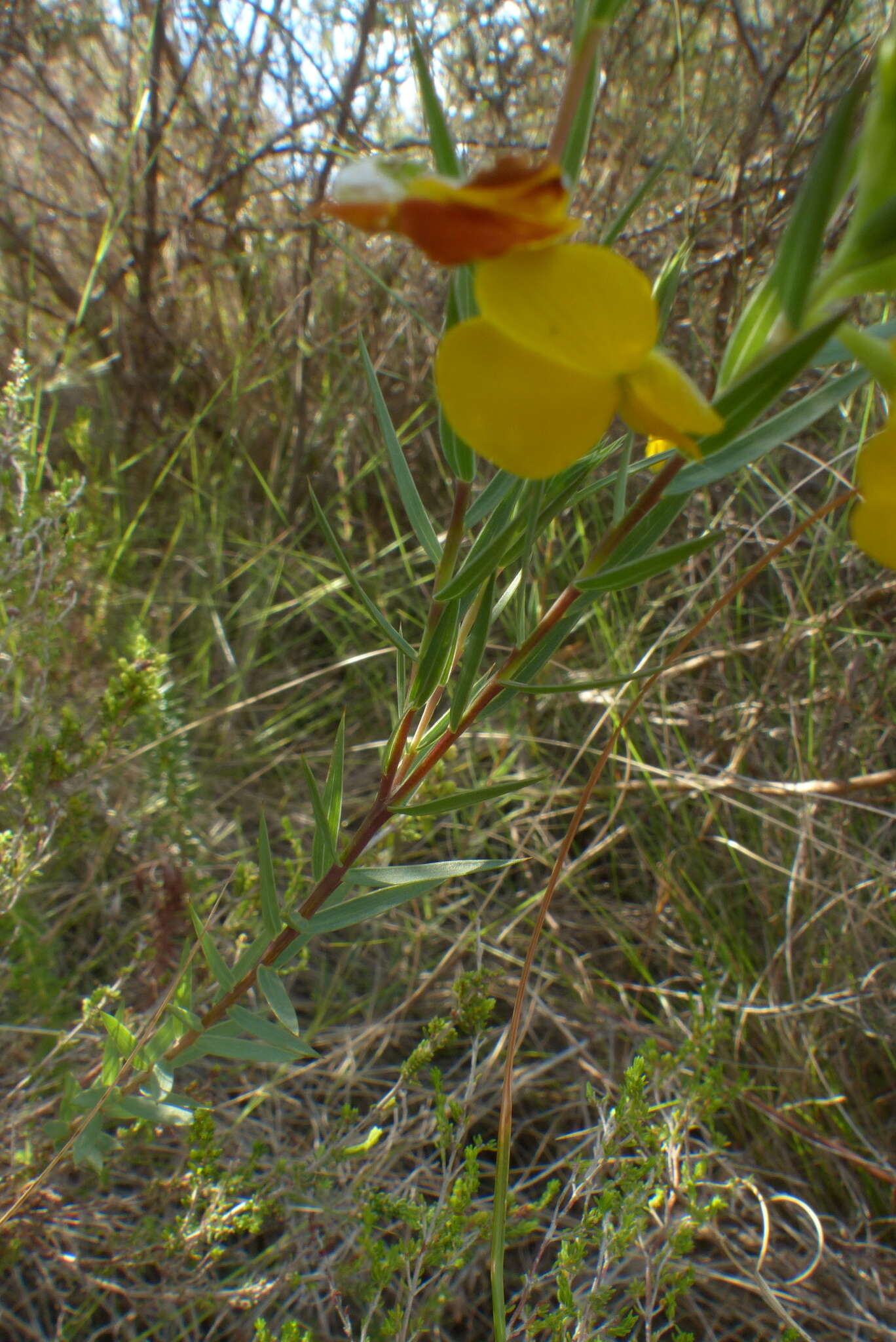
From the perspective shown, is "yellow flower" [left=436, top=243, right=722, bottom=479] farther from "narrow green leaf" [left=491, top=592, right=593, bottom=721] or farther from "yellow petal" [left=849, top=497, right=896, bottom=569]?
"narrow green leaf" [left=491, top=592, right=593, bottom=721]

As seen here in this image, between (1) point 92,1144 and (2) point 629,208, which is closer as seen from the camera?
(2) point 629,208

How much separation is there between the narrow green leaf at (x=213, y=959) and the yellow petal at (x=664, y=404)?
75 cm

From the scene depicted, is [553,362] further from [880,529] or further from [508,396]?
[880,529]

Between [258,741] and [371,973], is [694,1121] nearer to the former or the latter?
[371,973]

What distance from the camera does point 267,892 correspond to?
96 centimetres

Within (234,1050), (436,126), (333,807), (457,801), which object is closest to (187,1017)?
(234,1050)

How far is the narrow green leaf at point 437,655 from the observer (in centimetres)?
77

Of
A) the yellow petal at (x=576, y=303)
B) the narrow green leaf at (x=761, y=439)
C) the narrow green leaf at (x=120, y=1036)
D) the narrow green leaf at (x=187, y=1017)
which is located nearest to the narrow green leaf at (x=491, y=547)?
the narrow green leaf at (x=761, y=439)

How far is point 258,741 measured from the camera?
2.02 m

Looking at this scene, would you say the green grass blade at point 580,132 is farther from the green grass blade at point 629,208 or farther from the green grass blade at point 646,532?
the green grass blade at point 646,532

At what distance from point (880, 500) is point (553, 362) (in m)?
0.18

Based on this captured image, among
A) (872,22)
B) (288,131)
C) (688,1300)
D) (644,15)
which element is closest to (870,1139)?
(688,1300)

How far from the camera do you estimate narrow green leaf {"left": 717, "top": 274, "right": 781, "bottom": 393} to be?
508 mm

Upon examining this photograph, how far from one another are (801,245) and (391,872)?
711mm
